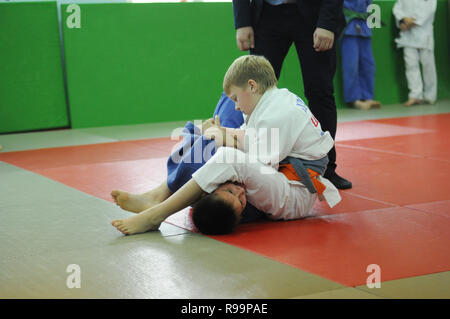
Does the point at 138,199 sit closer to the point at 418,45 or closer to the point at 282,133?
the point at 282,133

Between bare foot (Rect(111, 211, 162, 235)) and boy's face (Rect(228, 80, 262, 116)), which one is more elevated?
boy's face (Rect(228, 80, 262, 116))

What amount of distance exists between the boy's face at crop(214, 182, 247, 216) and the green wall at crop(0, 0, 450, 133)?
14.7 ft

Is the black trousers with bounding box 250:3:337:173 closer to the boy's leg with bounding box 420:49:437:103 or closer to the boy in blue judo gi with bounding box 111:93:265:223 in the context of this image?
the boy in blue judo gi with bounding box 111:93:265:223

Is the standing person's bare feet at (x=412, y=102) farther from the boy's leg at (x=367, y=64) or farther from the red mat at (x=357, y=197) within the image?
the red mat at (x=357, y=197)

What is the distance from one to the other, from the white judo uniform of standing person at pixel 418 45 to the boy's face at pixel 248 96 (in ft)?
19.3

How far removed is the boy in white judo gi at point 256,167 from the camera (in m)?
2.59

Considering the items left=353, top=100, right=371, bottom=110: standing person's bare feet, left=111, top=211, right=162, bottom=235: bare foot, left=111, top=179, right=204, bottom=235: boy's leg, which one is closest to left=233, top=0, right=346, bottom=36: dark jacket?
left=111, top=179, right=204, bottom=235: boy's leg

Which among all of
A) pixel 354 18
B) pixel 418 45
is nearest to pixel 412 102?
pixel 418 45

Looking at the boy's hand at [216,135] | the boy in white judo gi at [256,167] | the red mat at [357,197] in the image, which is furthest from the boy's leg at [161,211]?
the boy's hand at [216,135]

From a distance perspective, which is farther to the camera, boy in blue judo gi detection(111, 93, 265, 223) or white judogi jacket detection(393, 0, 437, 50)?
white judogi jacket detection(393, 0, 437, 50)

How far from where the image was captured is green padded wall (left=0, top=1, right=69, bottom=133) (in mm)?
6441

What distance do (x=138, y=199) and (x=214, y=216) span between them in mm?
518

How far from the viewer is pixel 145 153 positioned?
16.4ft
